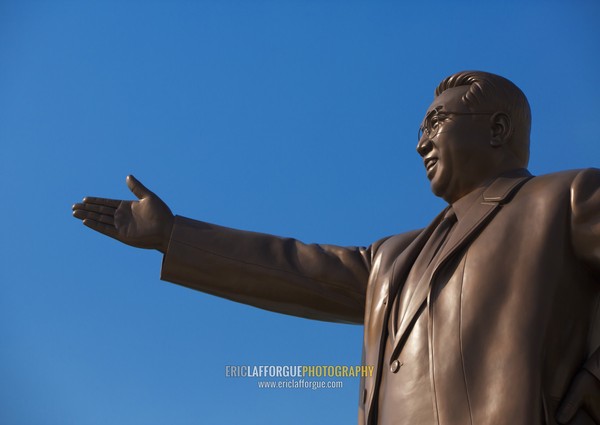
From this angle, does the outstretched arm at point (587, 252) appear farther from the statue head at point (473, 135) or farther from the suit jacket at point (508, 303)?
the statue head at point (473, 135)

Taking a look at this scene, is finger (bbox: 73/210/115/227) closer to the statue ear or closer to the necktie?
the necktie

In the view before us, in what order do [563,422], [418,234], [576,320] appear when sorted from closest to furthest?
1. [563,422]
2. [576,320]
3. [418,234]

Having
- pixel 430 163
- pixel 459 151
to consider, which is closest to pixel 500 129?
pixel 459 151

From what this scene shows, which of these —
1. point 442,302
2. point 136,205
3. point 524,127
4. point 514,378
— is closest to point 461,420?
point 514,378

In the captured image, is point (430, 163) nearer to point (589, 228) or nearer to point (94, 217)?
point (589, 228)

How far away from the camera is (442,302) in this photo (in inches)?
213

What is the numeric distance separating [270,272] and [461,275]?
1464mm

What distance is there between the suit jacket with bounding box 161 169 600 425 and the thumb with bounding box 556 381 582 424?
0.04 metres

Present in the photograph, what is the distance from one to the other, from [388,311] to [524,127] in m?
1.52

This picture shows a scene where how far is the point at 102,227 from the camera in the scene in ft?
21.3

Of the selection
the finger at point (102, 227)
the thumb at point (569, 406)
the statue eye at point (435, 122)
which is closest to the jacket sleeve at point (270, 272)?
the finger at point (102, 227)

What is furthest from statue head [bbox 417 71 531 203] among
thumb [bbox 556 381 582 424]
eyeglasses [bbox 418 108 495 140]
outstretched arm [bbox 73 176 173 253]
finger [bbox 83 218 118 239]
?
finger [bbox 83 218 118 239]

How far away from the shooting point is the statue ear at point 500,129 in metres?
5.91

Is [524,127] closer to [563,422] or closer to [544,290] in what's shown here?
[544,290]
